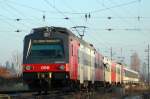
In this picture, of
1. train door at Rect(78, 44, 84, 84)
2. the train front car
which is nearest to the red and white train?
the train front car

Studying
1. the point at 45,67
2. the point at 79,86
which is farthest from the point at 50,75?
the point at 79,86

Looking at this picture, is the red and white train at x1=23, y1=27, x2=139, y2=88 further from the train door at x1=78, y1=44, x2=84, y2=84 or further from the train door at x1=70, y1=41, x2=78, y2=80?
the train door at x1=78, y1=44, x2=84, y2=84

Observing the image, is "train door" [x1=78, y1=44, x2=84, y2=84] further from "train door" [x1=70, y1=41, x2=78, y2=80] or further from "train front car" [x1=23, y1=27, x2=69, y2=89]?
"train front car" [x1=23, y1=27, x2=69, y2=89]

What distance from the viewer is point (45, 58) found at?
25938 millimetres

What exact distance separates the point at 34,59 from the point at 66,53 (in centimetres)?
184

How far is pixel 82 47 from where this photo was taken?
30.8m

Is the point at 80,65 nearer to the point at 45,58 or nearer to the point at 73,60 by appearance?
the point at 73,60

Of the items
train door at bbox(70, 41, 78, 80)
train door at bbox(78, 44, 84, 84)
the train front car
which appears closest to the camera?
the train front car

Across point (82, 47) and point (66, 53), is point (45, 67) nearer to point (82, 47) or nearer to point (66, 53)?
point (66, 53)

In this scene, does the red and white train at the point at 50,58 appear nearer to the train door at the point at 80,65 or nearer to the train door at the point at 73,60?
the train door at the point at 73,60

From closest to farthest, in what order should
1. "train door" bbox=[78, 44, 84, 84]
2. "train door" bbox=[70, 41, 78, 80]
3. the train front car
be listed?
the train front car → "train door" bbox=[70, 41, 78, 80] → "train door" bbox=[78, 44, 84, 84]

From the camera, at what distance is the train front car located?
25766mm

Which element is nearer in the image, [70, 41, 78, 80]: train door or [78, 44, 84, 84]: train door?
[70, 41, 78, 80]: train door

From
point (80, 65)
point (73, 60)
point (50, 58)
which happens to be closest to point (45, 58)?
point (50, 58)
